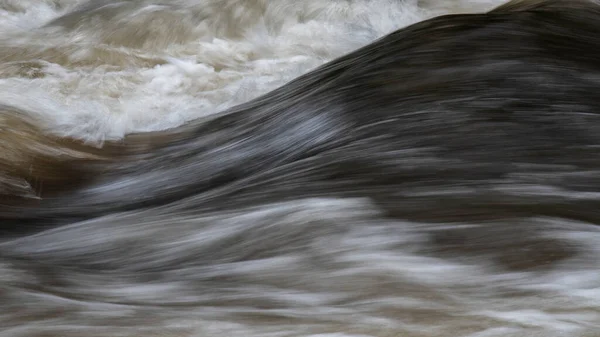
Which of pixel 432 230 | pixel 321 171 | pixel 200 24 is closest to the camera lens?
pixel 432 230

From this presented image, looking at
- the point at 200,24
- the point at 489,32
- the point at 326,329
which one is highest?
the point at 200,24

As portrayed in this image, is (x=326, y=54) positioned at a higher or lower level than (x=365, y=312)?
higher

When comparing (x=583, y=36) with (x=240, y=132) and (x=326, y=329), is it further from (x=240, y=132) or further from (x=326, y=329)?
(x=326, y=329)

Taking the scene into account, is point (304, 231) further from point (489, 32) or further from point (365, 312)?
point (489, 32)

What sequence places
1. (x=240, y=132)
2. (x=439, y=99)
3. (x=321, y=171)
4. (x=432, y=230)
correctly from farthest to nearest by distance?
(x=240, y=132), (x=439, y=99), (x=321, y=171), (x=432, y=230)

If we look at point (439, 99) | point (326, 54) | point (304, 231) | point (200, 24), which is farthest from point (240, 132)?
point (200, 24)

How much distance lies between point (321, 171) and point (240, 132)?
0.98 meters

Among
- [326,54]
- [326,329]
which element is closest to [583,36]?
[326,54]

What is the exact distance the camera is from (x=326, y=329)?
1.83 meters

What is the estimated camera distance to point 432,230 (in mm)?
2381

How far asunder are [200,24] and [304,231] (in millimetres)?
3812

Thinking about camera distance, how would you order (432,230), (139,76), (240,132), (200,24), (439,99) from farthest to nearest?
(200,24) < (139,76) < (240,132) < (439,99) < (432,230)

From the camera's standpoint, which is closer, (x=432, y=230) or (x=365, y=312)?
(x=365, y=312)

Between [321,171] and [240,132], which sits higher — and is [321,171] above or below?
below
